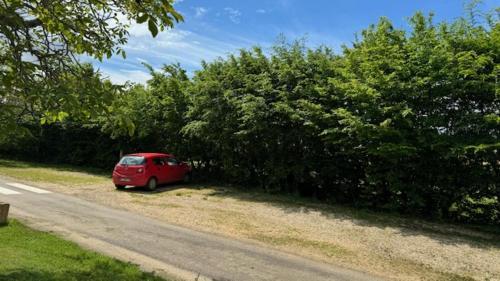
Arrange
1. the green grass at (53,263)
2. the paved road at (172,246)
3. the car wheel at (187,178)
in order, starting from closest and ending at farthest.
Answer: the green grass at (53,263)
the paved road at (172,246)
the car wheel at (187,178)

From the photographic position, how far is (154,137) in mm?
22250

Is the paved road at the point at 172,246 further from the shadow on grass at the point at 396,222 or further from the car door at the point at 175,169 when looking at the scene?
the car door at the point at 175,169

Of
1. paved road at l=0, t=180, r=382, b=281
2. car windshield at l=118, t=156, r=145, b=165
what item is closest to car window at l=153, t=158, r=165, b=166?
car windshield at l=118, t=156, r=145, b=165

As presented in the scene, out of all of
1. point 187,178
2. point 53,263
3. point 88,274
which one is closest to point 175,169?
point 187,178

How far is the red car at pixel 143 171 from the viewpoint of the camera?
1691 cm

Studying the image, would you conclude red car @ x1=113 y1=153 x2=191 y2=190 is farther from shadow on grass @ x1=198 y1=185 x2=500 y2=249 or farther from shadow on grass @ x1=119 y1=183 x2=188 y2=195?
shadow on grass @ x1=198 y1=185 x2=500 y2=249

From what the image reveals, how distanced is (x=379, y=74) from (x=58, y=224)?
952 centimetres

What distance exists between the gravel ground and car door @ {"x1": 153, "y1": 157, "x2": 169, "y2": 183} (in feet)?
5.77

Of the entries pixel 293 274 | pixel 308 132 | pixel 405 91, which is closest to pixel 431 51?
pixel 405 91

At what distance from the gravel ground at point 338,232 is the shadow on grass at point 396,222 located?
25 mm

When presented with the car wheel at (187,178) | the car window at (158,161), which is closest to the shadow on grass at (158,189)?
the car wheel at (187,178)

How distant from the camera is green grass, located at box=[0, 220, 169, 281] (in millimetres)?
5809

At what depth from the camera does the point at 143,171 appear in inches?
666

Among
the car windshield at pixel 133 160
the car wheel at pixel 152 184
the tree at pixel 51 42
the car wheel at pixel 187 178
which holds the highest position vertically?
the tree at pixel 51 42
